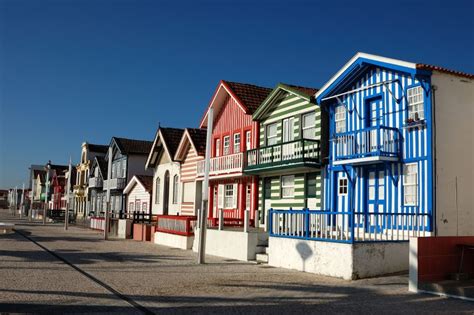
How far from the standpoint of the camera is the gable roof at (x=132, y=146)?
148ft

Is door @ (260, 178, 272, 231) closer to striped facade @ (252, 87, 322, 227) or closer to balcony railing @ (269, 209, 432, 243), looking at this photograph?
striped facade @ (252, 87, 322, 227)

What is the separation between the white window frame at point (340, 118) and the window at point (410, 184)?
3.37 metres

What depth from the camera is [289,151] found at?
21156mm

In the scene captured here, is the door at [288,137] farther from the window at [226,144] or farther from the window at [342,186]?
the window at [226,144]

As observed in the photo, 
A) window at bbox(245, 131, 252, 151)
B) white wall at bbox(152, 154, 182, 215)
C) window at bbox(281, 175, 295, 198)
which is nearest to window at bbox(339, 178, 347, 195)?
window at bbox(281, 175, 295, 198)

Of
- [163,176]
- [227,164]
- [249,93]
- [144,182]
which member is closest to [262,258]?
[227,164]

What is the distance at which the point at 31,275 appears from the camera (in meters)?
13.0

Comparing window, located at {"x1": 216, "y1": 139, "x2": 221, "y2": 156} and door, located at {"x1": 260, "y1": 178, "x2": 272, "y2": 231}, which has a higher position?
window, located at {"x1": 216, "y1": 139, "x2": 221, "y2": 156}

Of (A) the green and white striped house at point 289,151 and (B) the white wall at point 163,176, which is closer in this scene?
(A) the green and white striped house at point 289,151

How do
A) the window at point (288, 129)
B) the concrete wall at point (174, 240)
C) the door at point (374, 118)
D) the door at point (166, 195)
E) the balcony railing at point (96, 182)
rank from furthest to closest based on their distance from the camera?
the balcony railing at point (96, 182), the door at point (166, 195), the concrete wall at point (174, 240), the window at point (288, 129), the door at point (374, 118)

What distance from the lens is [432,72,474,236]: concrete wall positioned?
15.6 metres

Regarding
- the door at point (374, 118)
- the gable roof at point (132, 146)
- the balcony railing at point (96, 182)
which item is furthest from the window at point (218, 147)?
the balcony railing at point (96, 182)

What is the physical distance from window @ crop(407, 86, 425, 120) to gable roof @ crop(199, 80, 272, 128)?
9.61 meters

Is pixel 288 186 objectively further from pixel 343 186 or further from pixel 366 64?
pixel 366 64
